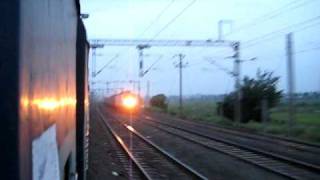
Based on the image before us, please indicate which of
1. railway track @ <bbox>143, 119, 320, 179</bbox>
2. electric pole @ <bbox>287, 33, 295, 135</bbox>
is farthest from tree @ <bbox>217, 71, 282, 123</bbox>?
railway track @ <bbox>143, 119, 320, 179</bbox>

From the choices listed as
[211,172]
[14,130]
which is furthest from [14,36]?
[211,172]

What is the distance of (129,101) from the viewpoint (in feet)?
292

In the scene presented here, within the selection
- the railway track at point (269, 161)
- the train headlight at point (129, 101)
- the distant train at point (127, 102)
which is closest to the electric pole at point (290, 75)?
the railway track at point (269, 161)

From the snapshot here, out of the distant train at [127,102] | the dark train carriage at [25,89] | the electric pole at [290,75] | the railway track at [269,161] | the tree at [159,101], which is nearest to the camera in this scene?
the dark train carriage at [25,89]

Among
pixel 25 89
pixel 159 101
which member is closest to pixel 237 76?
pixel 25 89

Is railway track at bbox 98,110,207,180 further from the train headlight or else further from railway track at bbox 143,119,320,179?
the train headlight

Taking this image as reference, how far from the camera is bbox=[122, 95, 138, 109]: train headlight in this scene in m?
88.1

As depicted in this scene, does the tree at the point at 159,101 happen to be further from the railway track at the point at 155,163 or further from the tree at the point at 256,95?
the railway track at the point at 155,163

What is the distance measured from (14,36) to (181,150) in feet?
81.3

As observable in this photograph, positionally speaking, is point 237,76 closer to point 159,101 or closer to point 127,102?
point 127,102

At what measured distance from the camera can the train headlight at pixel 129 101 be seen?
8812 cm

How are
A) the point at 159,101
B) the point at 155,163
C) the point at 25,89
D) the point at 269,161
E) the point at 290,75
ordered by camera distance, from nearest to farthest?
the point at 25,89 < the point at 269,161 < the point at 155,163 < the point at 290,75 < the point at 159,101

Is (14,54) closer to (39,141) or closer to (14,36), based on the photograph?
(14,36)

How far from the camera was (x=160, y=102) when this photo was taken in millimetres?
107188
